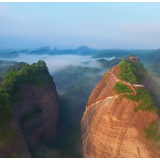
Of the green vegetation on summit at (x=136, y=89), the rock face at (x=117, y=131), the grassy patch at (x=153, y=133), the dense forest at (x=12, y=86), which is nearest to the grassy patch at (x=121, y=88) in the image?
the green vegetation on summit at (x=136, y=89)

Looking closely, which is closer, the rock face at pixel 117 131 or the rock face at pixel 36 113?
the rock face at pixel 117 131

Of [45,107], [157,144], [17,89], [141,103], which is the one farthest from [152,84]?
[17,89]

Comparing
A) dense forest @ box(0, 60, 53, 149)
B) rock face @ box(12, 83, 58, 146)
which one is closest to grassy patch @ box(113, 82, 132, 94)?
rock face @ box(12, 83, 58, 146)

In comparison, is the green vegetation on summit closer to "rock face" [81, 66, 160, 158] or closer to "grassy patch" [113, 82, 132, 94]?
"grassy patch" [113, 82, 132, 94]

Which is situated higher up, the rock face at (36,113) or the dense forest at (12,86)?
the dense forest at (12,86)

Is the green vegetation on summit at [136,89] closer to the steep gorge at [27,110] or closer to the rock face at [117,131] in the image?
the rock face at [117,131]

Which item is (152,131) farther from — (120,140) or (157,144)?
(120,140)

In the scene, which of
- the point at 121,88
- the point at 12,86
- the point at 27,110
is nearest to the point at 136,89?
the point at 121,88
